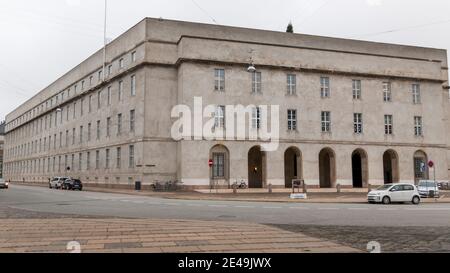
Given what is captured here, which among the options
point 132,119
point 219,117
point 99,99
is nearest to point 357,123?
point 219,117

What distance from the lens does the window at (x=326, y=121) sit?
50625mm

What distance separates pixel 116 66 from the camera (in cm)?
5541

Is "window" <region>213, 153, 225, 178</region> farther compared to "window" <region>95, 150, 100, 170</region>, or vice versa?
"window" <region>95, 150, 100, 170</region>

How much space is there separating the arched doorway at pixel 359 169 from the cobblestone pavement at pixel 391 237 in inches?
1586

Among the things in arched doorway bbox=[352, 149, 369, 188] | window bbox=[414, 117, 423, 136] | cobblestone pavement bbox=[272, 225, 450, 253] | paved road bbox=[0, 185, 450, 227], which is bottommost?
paved road bbox=[0, 185, 450, 227]

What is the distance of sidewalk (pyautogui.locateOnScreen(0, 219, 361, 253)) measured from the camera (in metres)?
8.15

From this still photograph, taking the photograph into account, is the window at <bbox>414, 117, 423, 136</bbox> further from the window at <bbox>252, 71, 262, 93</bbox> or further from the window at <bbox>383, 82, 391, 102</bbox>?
the window at <bbox>252, 71, 262, 93</bbox>

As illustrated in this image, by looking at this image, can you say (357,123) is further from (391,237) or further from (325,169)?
(391,237)

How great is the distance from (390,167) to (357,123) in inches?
337

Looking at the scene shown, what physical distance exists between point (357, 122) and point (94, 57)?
3796 cm

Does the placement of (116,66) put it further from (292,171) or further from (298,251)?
(298,251)

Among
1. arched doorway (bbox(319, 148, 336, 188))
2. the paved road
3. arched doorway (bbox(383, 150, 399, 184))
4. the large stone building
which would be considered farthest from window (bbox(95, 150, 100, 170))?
arched doorway (bbox(383, 150, 399, 184))

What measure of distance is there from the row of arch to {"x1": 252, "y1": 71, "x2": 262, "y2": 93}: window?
6.53 m

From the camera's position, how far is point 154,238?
945cm
